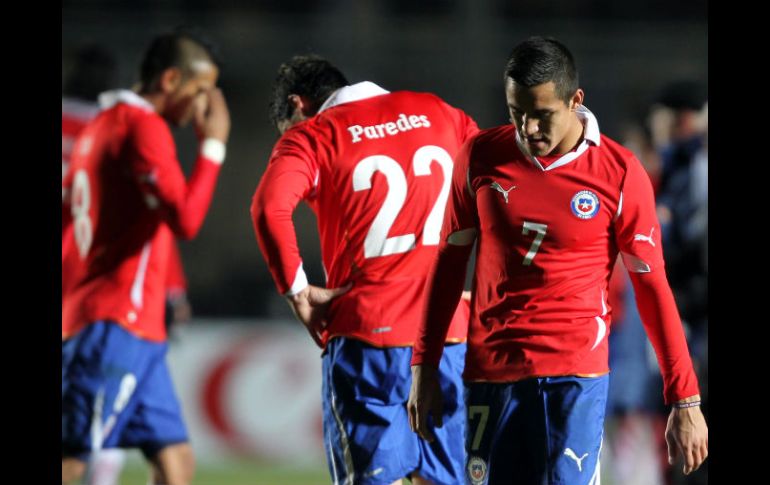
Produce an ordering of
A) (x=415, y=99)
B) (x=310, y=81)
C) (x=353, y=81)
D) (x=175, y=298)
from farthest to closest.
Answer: (x=353, y=81)
(x=175, y=298)
(x=310, y=81)
(x=415, y=99)

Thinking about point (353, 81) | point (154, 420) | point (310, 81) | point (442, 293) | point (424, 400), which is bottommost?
point (154, 420)

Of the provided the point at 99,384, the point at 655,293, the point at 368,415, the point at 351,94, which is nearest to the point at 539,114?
the point at 655,293

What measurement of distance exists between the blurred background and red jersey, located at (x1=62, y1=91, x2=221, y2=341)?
687 millimetres

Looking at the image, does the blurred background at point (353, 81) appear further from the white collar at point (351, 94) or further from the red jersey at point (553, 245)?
the red jersey at point (553, 245)

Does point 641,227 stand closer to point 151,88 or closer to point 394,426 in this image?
point 394,426

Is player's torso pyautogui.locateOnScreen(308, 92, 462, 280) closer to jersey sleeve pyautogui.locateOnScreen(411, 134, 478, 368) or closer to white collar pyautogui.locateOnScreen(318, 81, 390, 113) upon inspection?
white collar pyautogui.locateOnScreen(318, 81, 390, 113)

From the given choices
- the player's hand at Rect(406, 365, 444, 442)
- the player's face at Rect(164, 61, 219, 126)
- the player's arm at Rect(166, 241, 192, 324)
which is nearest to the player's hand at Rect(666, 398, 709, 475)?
the player's hand at Rect(406, 365, 444, 442)

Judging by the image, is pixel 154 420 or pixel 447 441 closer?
pixel 447 441

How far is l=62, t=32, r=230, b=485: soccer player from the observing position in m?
4.94

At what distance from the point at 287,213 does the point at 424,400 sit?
0.87 meters

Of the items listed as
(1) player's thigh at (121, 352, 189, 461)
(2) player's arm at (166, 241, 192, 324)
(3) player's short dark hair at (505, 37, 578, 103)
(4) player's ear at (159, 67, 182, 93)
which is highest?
(4) player's ear at (159, 67, 182, 93)

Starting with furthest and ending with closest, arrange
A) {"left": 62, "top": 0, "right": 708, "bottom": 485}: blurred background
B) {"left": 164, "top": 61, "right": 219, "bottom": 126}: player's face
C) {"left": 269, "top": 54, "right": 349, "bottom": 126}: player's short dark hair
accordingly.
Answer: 1. {"left": 62, "top": 0, "right": 708, "bottom": 485}: blurred background
2. {"left": 164, "top": 61, "right": 219, "bottom": 126}: player's face
3. {"left": 269, "top": 54, "right": 349, "bottom": 126}: player's short dark hair

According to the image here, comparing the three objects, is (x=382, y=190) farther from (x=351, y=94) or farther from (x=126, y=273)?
(x=126, y=273)

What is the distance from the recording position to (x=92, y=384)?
4.96 meters
